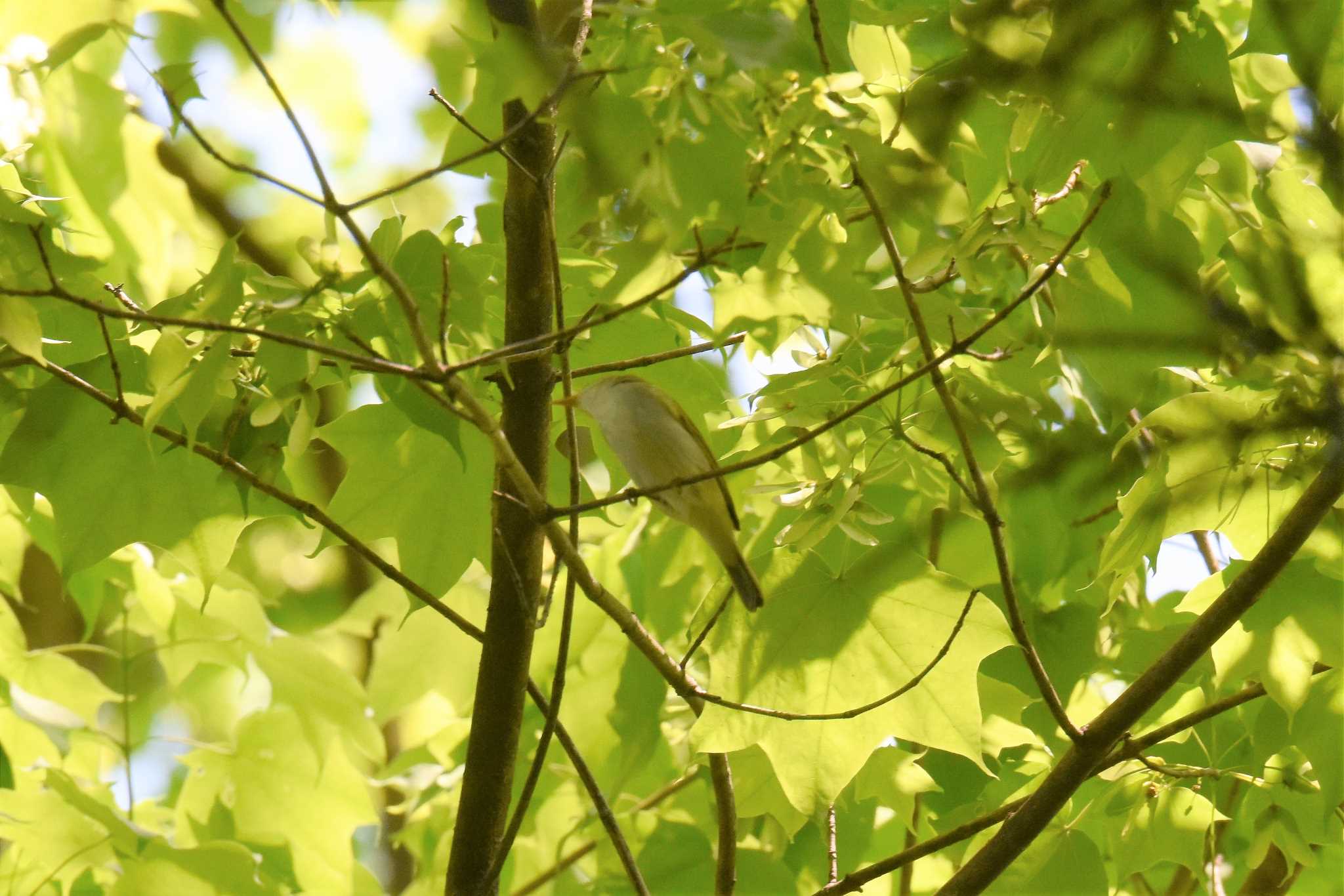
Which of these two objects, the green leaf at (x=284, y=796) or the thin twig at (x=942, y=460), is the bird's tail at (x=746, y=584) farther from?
the green leaf at (x=284, y=796)

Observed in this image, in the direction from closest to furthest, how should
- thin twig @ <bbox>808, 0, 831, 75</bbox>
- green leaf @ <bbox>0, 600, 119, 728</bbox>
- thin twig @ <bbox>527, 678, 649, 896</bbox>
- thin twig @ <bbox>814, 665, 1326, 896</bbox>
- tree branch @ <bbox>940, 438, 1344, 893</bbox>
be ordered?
thin twig @ <bbox>808, 0, 831, 75</bbox> < tree branch @ <bbox>940, 438, 1344, 893</bbox> < thin twig @ <bbox>814, 665, 1326, 896</bbox> < thin twig @ <bbox>527, 678, 649, 896</bbox> < green leaf @ <bbox>0, 600, 119, 728</bbox>

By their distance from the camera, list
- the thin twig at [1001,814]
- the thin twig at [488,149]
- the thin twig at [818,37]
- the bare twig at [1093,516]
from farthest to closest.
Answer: the bare twig at [1093,516] < the thin twig at [1001,814] < the thin twig at [818,37] < the thin twig at [488,149]

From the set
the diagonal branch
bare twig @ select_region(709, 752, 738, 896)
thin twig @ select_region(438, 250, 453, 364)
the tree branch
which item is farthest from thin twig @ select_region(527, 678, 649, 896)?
thin twig @ select_region(438, 250, 453, 364)

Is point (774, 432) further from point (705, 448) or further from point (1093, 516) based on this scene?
point (1093, 516)

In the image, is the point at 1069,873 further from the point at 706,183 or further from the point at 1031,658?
the point at 706,183

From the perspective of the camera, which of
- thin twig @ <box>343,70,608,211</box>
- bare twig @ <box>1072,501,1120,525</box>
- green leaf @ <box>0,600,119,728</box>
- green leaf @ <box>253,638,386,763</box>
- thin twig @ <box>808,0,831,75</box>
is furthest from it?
green leaf @ <box>253,638,386,763</box>

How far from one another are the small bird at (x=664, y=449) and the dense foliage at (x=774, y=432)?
0.16ft

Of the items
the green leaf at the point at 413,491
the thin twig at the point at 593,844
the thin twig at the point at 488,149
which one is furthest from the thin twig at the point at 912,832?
the thin twig at the point at 488,149

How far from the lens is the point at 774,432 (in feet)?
4.25

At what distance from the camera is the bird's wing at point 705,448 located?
1.44 m

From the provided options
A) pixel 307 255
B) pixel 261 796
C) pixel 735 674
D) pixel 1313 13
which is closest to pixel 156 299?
pixel 261 796

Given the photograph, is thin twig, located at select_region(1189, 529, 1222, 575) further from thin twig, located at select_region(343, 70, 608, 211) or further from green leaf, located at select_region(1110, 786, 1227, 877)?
thin twig, located at select_region(343, 70, 608, 211)

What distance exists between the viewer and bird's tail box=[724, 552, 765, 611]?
125 centimetres

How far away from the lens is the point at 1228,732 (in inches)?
56.6
